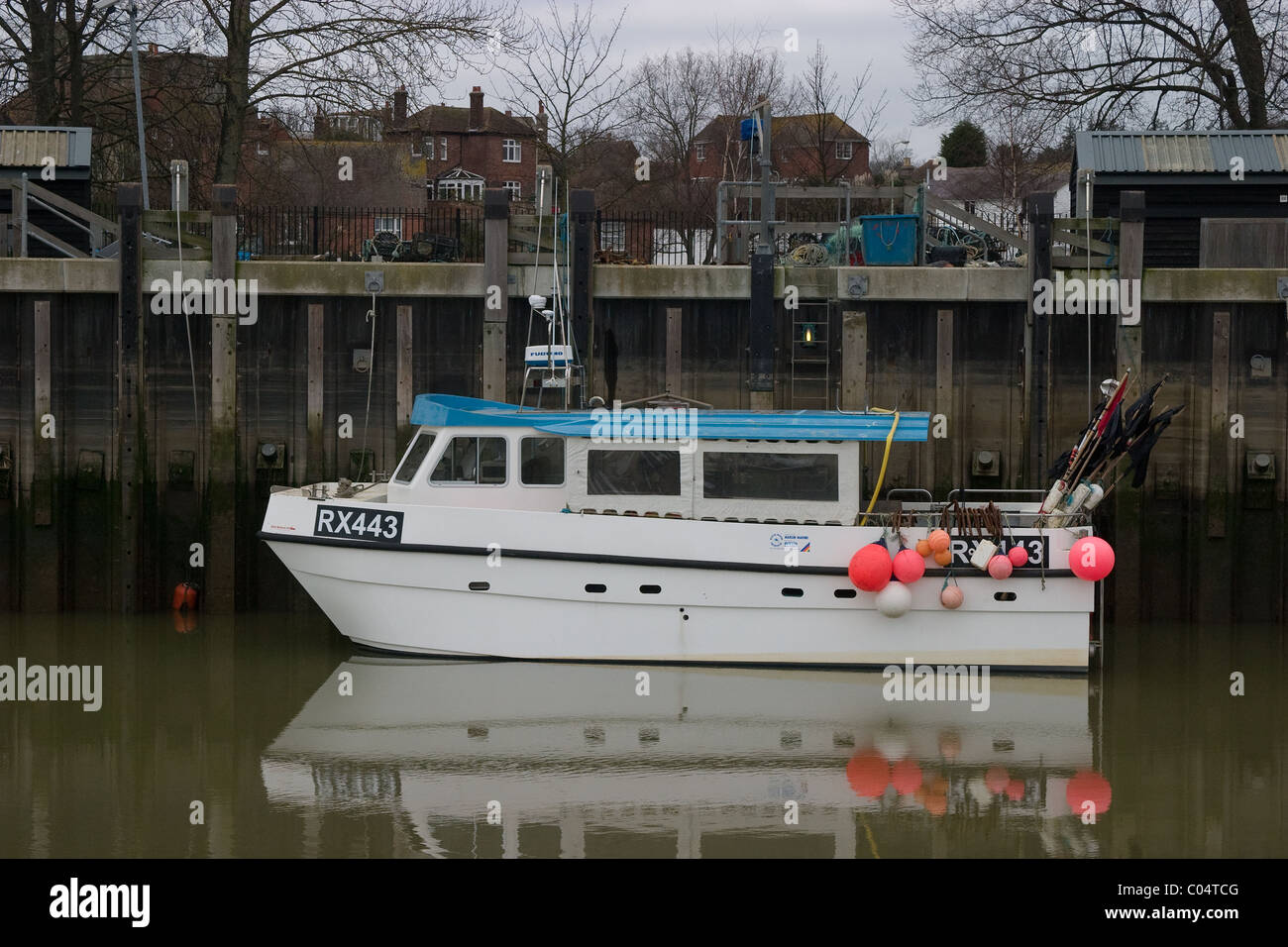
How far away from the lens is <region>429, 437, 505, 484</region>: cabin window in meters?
13.0

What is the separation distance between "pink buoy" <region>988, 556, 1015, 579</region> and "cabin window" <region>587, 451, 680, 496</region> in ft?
8.96

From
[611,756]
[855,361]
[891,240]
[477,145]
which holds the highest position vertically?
[477,145]

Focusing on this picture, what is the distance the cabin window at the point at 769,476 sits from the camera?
12836 millimetres

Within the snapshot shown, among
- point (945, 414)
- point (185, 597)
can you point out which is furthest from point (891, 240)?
point (185, 597)

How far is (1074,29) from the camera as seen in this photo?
69.4 feet

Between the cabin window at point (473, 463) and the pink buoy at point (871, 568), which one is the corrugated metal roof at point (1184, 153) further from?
the cabin window at point (473, 463)

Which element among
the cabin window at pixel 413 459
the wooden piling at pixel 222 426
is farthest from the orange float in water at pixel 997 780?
the wooden piling at pixel 222 426

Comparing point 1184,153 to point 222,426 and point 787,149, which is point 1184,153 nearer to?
point 222,426

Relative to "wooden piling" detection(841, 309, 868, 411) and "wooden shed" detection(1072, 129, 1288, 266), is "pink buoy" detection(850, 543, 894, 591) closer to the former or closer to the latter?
"wooden piling" detection(841, 309, 868, 411)

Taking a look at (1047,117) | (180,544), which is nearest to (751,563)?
(180,544)

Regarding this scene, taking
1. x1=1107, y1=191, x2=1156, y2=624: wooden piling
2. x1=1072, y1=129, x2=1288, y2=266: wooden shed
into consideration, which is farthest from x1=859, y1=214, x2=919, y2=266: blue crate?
Result: x1=1072, y1=129, x2=1288, y2=266: wooden shed

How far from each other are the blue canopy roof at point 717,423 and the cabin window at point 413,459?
210 mm

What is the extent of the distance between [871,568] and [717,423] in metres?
1.78

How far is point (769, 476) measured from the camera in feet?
42.2
